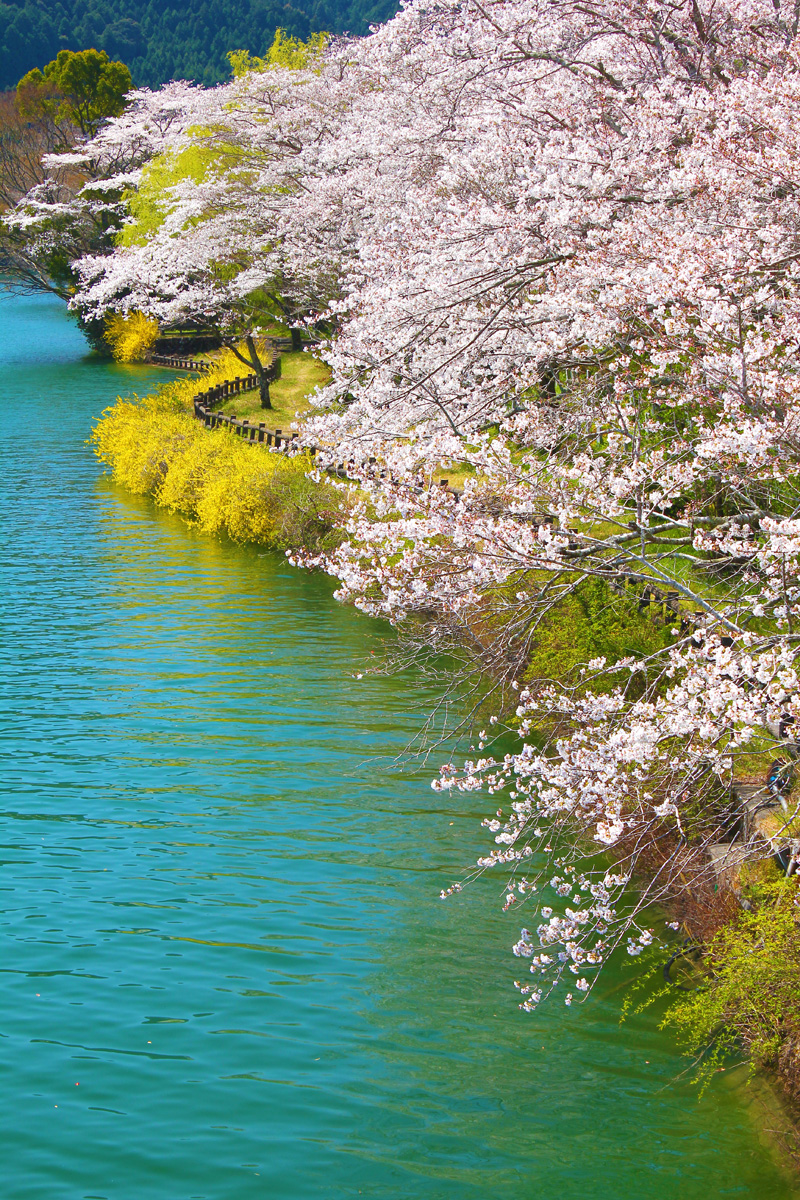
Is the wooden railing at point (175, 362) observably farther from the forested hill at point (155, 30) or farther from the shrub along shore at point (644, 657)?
the forested hill at point (155, 30)

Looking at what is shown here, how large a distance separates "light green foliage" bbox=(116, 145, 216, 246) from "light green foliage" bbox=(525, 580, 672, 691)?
23062mm

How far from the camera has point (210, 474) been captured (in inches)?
947

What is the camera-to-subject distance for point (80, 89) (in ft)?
201

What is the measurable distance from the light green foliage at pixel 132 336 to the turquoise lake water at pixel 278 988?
125 feet

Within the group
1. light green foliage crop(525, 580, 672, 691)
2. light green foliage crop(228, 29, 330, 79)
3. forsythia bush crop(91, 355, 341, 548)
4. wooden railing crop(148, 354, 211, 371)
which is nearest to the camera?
light green foliage crop(525, 580, 672, 691)

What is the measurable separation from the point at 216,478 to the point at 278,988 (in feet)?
57.2

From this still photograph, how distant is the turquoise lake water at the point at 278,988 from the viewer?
6297 millimetres

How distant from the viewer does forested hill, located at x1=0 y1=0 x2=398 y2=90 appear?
136 meters

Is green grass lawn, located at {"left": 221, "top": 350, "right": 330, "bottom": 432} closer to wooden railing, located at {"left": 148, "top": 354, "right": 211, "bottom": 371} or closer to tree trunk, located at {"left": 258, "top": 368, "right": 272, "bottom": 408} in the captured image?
tree trunk, located at {"left": 258, "top": 368, "right": 272, "bottom": 408}

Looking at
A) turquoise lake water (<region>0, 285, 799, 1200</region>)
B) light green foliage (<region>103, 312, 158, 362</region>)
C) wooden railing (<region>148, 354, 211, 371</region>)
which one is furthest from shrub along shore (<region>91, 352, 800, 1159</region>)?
light green foliage (<region>103, 312, 158, 362</region>)

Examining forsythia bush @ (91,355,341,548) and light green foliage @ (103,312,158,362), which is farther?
light green foliage @ (103,312,158,362)

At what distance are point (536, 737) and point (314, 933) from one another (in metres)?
4.83

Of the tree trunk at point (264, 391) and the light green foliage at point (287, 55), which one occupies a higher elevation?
the light green foliage at point (287, 55)

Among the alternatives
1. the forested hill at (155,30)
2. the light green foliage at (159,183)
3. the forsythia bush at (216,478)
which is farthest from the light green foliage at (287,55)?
the forested hill at (155,30)
